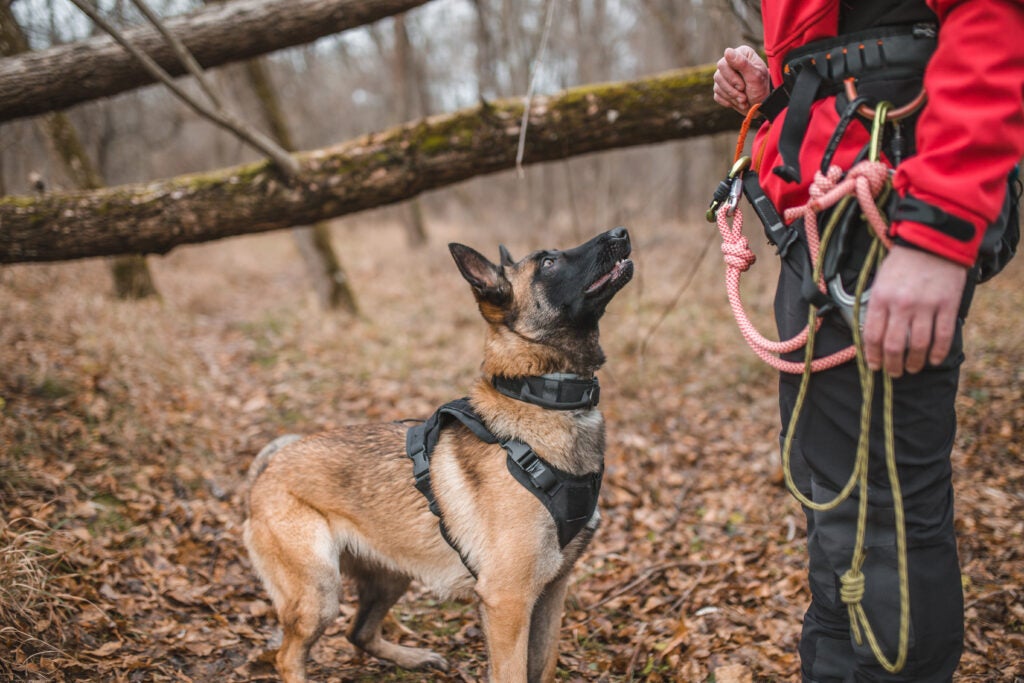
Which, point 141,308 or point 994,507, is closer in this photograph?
point 994,507

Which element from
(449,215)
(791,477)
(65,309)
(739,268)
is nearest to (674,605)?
(791,477)

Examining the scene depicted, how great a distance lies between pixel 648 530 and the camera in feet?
14.7

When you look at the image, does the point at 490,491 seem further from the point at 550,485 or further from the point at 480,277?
the point at 480,277

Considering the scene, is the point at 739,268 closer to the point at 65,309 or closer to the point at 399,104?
the point at 65,309

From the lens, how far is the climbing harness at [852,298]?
Answer: 1.53m

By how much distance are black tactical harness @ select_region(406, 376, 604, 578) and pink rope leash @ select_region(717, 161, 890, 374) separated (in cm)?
96

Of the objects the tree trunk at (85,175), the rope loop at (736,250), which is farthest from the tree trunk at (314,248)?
the rope loop at (736,250)

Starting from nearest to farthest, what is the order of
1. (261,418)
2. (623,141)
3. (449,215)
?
(623,141), (261,418), (449,215)

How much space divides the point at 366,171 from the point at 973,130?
409 cm

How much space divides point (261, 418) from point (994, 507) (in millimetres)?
5887

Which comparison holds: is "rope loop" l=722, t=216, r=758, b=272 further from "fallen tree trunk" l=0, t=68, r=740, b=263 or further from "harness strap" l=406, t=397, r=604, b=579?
"fallen tree trunk" l=0, t=68, r=740, b=263

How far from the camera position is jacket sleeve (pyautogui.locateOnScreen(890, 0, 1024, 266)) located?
132 cm

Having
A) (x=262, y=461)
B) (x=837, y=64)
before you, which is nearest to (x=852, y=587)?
(x=837, y=64)

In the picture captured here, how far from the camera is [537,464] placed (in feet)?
8.50
